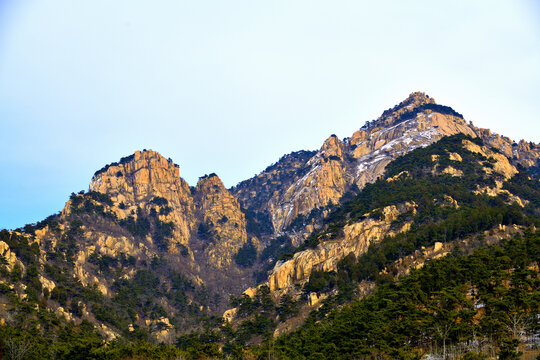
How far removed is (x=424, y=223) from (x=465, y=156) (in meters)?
52.8

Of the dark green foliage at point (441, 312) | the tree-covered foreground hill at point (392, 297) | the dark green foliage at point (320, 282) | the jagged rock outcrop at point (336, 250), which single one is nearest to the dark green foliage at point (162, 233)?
the tree-covered foreground hill at point (392, 297)

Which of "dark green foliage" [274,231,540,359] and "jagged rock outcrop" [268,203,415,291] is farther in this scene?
"jagged rock outcrop" [268,203,415,291]

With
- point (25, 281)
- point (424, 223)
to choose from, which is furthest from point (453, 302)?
point (25, 281)

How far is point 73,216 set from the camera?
15938cm

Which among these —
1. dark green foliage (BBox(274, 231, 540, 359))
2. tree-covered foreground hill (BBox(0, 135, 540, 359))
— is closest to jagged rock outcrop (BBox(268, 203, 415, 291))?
tree-covered foreground hill (BBox(0, 135, 540, 359))

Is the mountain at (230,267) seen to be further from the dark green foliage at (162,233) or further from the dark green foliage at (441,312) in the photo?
the dark green foliage at (441,312)

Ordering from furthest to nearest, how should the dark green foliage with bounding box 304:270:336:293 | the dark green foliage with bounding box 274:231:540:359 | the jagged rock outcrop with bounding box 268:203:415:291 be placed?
the jagged rock outcrop with bounding box 268:203:415:291 < the dark green foliage with bounding box 304:270:336:293 < the dark green foliage with bounding box 274:231:540:359

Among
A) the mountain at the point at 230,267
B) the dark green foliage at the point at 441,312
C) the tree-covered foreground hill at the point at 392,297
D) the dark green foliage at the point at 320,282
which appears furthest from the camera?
the dark green foliage at the point at 320,282

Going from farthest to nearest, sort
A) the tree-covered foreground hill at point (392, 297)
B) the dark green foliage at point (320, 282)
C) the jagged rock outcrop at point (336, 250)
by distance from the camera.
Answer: the jagged rock outcrop at point (336, 250)
the dark green foliage at point (320, 282)
the tree-covered foreground hill at point (392, 297)

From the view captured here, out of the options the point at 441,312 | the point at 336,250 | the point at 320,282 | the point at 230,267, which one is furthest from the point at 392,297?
the point at 230,267

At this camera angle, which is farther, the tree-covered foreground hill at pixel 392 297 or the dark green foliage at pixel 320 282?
the dark green foliage at pixel 320 282

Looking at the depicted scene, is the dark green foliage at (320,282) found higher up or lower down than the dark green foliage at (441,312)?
higher up

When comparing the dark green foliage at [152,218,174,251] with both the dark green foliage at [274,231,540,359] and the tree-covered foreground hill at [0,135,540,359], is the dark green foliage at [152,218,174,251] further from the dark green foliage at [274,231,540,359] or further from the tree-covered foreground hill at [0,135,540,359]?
the dark green foliage at [274,231,540,359]

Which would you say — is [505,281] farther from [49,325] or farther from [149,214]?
[149,214]
